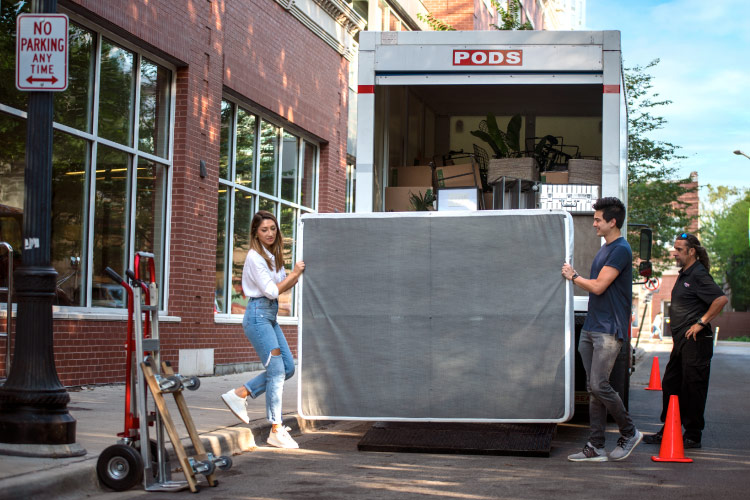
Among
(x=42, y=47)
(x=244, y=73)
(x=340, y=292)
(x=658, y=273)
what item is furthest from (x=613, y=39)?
(x=658, y=273)

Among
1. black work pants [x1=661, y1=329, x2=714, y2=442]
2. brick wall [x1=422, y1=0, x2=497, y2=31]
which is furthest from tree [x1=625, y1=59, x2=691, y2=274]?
black work pants [x1=661, y1=329, x2=714, y2=442]

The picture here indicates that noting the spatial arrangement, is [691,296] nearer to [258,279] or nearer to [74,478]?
[258,279]

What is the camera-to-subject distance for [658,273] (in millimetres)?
32281

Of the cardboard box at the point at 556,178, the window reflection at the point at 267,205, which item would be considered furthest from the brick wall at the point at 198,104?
the cardboard box at the point at 556,178

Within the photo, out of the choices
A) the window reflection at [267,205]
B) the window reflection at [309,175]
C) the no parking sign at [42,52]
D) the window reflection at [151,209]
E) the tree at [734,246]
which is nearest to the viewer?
the no parking sign at [42,52]

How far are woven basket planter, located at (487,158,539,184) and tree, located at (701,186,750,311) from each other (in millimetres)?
56844

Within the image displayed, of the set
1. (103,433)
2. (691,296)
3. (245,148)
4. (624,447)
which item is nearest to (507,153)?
(691,296)

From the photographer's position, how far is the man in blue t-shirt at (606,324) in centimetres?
791

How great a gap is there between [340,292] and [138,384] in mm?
2280

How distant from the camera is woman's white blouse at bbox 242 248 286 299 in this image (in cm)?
817

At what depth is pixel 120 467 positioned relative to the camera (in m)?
6.23

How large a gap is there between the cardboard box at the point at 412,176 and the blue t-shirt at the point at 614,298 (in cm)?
328

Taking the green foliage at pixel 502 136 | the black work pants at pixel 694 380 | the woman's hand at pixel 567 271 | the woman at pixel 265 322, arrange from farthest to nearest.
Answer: the green foliage at pixel 502 136, the black work pants at pixel 694 380, the woman at pixel 265 322, the woman's hand at pixel 567 271

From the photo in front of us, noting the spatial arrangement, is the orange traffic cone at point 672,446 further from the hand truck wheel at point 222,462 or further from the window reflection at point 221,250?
the window reflection at point 221,250
